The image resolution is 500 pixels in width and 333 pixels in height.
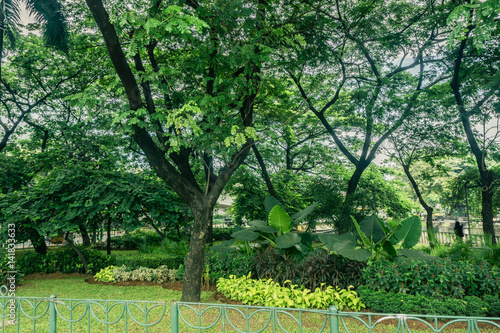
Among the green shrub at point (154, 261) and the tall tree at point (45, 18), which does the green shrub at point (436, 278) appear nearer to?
the green shrub at point (154, 261)

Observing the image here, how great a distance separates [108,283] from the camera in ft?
30.0

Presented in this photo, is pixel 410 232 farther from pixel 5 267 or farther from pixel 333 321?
pixel 5 267

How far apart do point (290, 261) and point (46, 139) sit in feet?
40.6

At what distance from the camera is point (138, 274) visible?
9117 mm

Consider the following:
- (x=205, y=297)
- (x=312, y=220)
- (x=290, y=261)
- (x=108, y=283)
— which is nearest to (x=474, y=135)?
(x=312, y=220)

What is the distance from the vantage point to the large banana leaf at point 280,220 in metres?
7.72

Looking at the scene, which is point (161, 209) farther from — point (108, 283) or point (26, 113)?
point (26, 113)

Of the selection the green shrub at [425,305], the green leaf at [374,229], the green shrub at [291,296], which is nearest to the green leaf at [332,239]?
the green leaf at [374,229]

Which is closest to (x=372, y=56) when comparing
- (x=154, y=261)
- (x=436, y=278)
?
(x=436, y=278)

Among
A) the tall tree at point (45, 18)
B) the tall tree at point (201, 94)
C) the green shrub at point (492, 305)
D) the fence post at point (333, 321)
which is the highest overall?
the tall tree at point (45, 18)

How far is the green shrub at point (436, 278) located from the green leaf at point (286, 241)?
1713 millimetres

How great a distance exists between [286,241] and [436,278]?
10.4ft

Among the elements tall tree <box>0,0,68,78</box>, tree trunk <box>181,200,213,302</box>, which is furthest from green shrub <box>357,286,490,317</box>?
tall tree <box>0,0,68,78</box>

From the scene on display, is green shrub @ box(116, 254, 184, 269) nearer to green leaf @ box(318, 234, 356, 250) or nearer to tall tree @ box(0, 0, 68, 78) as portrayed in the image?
green leaf @ box(318, 234, 356, 250)
